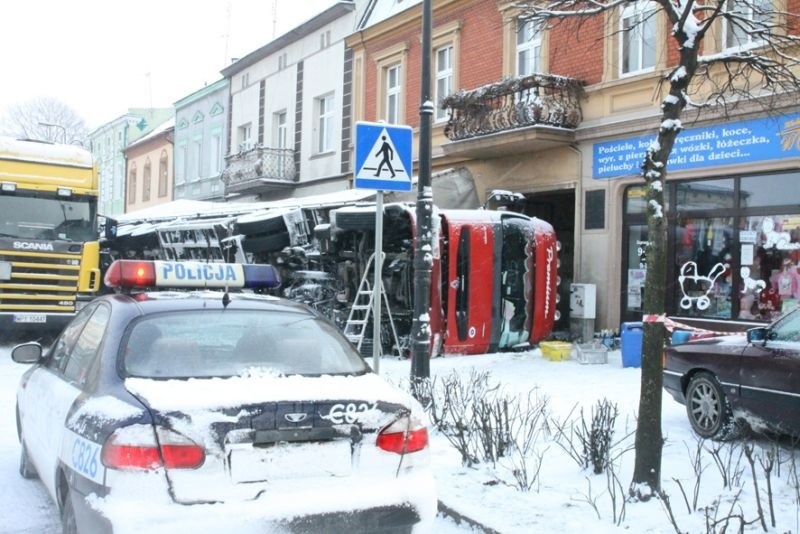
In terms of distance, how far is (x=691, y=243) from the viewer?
1379cm

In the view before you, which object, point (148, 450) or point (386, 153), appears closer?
point (148, 450)

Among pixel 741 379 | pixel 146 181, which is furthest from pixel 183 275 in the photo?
pixel 146 181

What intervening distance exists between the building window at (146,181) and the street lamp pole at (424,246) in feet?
114

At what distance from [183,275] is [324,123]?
66.9 feet

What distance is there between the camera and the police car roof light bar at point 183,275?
505 cm

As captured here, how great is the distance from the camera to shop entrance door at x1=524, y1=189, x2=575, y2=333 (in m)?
16.8

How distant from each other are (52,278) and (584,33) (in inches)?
428

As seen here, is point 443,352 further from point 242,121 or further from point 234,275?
point 242,121

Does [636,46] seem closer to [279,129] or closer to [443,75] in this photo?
[443,75]

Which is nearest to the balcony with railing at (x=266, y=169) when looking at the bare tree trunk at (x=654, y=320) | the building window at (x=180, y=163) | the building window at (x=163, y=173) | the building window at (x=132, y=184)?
the building window at (x=180, y=163)

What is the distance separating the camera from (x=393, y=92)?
21.6 m

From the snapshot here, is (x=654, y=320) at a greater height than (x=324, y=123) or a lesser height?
lesser

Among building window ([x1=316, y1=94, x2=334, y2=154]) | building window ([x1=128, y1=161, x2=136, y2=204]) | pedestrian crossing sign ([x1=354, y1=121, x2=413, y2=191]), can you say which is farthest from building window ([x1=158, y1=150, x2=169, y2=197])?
pedestrian crossing sign ([x1=354, y1=121, x2=413, y2=191])

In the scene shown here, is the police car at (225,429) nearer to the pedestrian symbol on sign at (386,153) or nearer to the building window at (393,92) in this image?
the pedestrian symbol on sign at (386,153)
